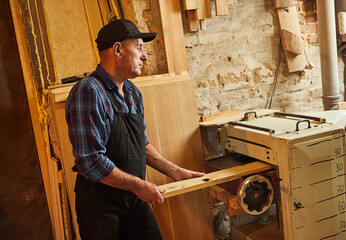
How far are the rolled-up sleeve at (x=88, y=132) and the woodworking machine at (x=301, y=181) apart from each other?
733 mm

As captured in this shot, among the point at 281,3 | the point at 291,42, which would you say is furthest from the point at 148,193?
the point at 281,3

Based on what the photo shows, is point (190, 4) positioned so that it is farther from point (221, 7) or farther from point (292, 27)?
point (292, 27)

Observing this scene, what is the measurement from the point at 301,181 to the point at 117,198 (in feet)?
3.05

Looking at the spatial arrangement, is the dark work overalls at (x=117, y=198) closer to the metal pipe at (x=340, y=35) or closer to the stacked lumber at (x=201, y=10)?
the stacked lumber at (x=201, y=10)

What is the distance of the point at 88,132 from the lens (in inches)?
60.1

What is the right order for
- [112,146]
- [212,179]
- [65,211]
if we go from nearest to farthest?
1. [112,146]
2. [212,179]
3. [65,211]

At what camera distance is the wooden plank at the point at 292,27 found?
9.04 ft

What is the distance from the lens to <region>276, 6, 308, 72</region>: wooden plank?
9.04ft

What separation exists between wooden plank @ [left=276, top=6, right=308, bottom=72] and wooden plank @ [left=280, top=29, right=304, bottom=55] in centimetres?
3

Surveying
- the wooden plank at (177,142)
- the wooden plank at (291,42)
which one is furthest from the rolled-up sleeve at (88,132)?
the wooden plank at (291,42)

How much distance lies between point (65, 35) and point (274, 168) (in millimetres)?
1631

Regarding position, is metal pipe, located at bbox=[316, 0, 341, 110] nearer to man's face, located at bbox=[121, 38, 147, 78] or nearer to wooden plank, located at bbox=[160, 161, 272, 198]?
wooden plank, located at bbox=[160, 161, 272, 198]

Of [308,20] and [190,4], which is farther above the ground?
[190,4]

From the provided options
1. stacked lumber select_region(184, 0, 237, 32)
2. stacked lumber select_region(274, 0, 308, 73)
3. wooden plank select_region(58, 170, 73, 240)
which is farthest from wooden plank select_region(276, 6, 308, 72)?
wooden plank select_region(58, 170, 73, 240)
